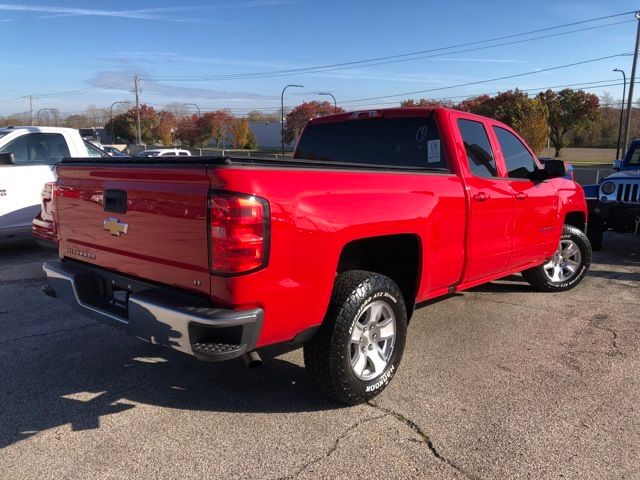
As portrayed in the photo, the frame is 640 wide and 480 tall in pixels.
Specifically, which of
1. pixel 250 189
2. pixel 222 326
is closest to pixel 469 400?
pixel 222 326

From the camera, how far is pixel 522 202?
5.02 meters

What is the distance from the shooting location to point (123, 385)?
12.5 ft

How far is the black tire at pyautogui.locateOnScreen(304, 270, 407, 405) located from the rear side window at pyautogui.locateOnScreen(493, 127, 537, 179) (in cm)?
235

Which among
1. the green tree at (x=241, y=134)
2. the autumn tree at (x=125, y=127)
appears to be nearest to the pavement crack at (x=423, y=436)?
the green tree at (x=241, y=134)

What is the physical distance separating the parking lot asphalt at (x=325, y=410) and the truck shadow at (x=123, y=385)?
0.01m

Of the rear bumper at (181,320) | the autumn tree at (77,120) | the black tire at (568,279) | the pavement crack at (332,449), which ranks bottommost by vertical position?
the pavement crack at (332,449)

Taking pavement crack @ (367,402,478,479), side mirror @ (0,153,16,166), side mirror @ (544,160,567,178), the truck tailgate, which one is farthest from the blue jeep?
side mirror @ (0,153,16,166)

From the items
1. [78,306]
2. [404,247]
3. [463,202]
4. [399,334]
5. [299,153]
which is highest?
[299,153]

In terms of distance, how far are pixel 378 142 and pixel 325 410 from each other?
8.02 feet

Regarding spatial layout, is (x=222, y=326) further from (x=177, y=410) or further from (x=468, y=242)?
(x=468, y=242)

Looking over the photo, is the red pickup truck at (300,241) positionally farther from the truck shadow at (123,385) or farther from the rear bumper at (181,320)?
the truck shadow at (123,385)

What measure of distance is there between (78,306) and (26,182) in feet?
18.5

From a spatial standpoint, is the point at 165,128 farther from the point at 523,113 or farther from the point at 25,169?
the point at 25,169

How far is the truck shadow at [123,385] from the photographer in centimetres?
340
